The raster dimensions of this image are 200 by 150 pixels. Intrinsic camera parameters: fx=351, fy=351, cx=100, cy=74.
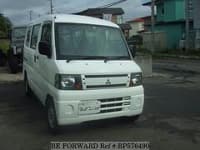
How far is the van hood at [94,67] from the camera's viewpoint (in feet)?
20.0

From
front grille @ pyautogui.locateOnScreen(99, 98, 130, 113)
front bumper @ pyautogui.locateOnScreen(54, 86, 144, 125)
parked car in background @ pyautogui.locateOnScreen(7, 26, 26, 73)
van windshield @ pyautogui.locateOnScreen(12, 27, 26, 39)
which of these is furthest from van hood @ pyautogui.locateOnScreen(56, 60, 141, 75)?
van windshield @ pyautogui.locateOnScreen(12, 27, 26, 39)

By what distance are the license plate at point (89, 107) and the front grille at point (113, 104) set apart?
3.4 inches

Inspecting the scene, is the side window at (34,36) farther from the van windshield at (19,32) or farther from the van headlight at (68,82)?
the van windshield at (19,32)

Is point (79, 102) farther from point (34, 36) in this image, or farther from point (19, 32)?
point (19, 32)

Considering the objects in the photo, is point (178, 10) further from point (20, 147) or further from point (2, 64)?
point (20, 147)

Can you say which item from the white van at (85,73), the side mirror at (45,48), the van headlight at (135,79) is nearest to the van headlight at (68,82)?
the white van at (85,73)

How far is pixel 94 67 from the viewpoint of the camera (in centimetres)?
626

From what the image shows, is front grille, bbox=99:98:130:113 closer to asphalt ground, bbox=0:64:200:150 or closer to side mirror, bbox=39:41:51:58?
asphalt ground, bbox=0:64:200:150

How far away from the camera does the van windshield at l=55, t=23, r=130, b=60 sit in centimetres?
666

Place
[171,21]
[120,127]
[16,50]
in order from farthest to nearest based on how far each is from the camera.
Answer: [171,21]
[16,50]
[120,127]

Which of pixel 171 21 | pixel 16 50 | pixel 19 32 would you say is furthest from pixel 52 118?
pixel 171 21

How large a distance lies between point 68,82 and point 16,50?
1135 centimetres

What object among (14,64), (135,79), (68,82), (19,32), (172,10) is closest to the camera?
(68,82)

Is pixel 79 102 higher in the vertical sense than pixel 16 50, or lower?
lower
